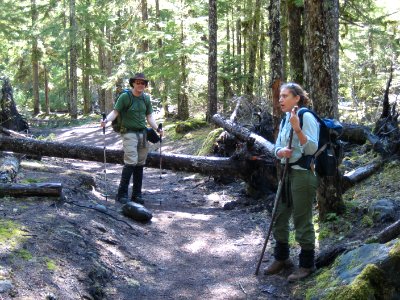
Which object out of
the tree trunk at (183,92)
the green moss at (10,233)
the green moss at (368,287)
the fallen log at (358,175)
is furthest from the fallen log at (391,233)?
the tree trunk at (183,92)

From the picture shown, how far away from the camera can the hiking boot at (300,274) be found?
16.9 feet

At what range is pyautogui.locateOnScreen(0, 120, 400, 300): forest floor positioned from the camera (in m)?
4.57

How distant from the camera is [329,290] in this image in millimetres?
4273

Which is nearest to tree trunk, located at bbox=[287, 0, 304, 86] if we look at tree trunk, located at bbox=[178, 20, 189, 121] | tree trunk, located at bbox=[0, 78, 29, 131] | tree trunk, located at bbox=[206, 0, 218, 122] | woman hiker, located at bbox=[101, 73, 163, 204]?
tree trunk, located at bbox=[206, 0, 218, 122]

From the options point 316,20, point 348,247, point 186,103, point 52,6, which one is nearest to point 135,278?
point 348,247

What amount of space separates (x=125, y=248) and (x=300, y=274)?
2578mm

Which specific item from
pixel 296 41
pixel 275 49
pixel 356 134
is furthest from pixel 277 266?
pixel 296 41

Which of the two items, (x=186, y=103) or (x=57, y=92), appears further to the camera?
(x=57, y=92)

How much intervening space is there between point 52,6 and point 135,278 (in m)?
29.2

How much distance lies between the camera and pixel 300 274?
203 inches

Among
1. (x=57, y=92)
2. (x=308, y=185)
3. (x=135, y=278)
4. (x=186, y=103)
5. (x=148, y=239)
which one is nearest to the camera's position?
(x=308, y=185)

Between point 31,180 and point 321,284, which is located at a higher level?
point 31,180

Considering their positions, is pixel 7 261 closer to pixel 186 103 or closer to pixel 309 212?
pixel 309 212

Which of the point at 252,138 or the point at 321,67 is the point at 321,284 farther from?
the point at 252,138
